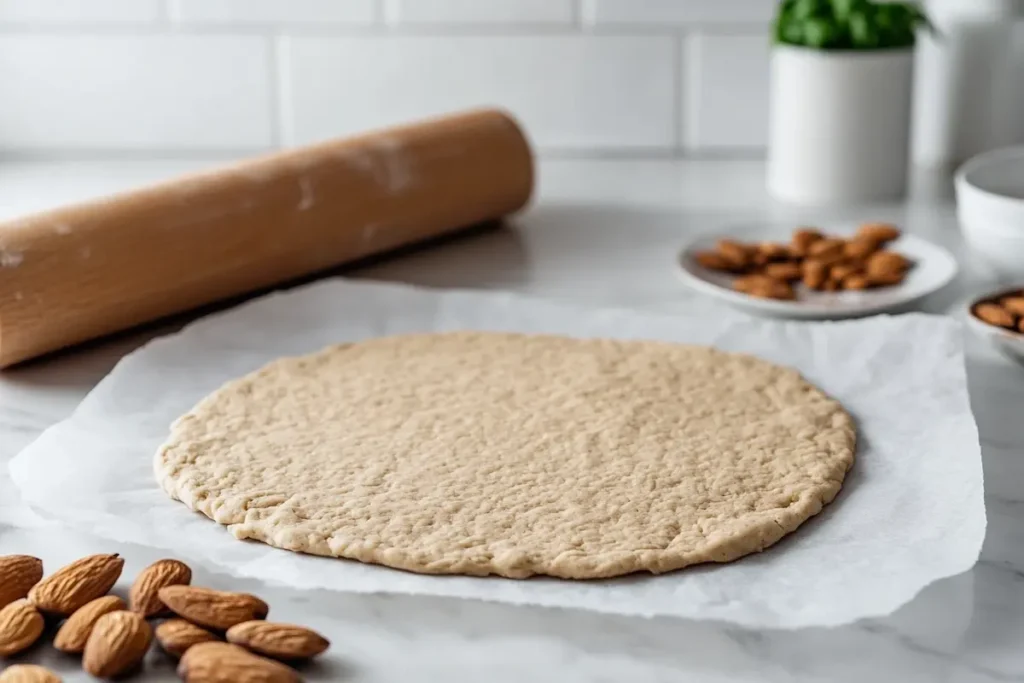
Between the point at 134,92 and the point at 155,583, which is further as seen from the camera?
the point at 134,92

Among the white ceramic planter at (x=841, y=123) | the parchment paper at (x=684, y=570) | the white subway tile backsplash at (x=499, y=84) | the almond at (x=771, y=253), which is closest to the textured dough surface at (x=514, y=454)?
the parchment paper at (x=684, y=570)

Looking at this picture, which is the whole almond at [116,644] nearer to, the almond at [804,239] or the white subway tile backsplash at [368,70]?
the almond at [804,239]

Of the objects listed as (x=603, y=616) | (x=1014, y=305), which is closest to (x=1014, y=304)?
(x=1014, y=305)

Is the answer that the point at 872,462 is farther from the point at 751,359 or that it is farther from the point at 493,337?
the point at 493,337

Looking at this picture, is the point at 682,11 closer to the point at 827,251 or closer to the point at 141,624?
the point at 827,251

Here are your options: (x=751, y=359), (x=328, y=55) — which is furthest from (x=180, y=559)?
(x=328, y=55)

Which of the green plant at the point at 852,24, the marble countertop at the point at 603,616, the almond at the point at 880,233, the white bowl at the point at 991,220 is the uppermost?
the green plant at the point at 852,24

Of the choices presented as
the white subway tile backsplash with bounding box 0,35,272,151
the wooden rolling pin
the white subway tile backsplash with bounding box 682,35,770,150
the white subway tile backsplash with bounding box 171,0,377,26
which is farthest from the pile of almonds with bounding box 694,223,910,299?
the white subway tile backsplash with bounding box 0,35,272,151
